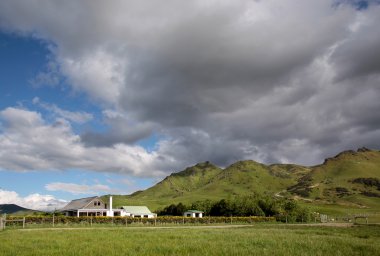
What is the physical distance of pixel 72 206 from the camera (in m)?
111

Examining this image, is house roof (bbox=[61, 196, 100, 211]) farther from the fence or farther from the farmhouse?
the fence

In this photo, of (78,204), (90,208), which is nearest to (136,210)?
(78,204)

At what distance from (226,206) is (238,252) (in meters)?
93.8

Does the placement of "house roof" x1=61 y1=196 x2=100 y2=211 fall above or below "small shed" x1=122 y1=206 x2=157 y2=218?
Answer: above

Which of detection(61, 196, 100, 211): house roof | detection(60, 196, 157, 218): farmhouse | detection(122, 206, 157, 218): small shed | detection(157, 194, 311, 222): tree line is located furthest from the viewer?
detection(122, 206, 157, 218): small shed

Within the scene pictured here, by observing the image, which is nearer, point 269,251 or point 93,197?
point 269,251

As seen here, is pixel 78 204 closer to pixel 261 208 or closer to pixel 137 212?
pixel 137 212

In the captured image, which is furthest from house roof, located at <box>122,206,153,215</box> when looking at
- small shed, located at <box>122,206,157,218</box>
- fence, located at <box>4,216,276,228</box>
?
fence, located at <box>4,216,276,228</box>

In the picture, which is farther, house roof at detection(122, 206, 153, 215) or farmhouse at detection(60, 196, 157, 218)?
house roof at detection(122, 206, 153, 215)

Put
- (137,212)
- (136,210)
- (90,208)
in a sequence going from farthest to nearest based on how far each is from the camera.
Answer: (136,210), (137,212), (90,208)

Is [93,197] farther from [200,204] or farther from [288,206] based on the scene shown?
[288,206]

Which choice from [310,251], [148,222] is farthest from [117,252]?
[148,222]

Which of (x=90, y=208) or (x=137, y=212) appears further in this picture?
(x=137, y=212)

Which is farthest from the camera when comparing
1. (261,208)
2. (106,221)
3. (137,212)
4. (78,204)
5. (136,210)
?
(136,210)
